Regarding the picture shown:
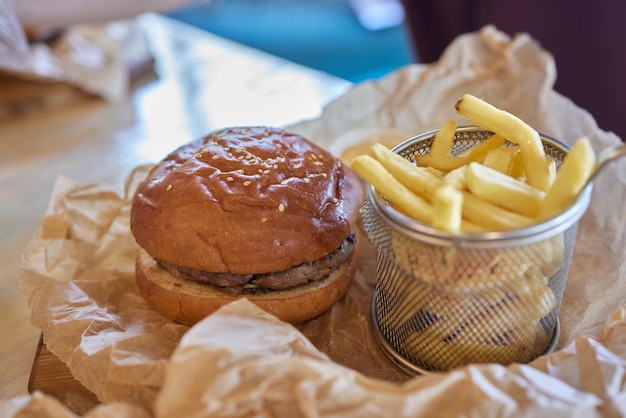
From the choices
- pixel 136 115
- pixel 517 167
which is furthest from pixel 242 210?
pixel 136 115

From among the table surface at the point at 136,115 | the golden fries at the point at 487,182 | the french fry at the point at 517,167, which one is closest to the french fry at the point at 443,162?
the golden fries at the point at 487,182

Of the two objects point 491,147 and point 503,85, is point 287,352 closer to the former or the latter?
point 491,147

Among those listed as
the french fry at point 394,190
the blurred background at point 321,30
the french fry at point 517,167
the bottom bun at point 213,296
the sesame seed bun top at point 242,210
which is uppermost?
the french fry at point 394,190

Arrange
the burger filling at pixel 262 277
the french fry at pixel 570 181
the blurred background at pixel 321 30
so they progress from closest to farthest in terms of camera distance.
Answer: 1. the french fry at pixel 570 181
2. the burger filling at pixel 262 277
3. the blurred background at pixel 321 30

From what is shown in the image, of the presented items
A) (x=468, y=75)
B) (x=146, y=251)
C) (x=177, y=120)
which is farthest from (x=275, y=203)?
(x=177, y=120)

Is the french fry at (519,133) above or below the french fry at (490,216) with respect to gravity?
above

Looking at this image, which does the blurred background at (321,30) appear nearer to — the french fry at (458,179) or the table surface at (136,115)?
the table surface at (136,115)
